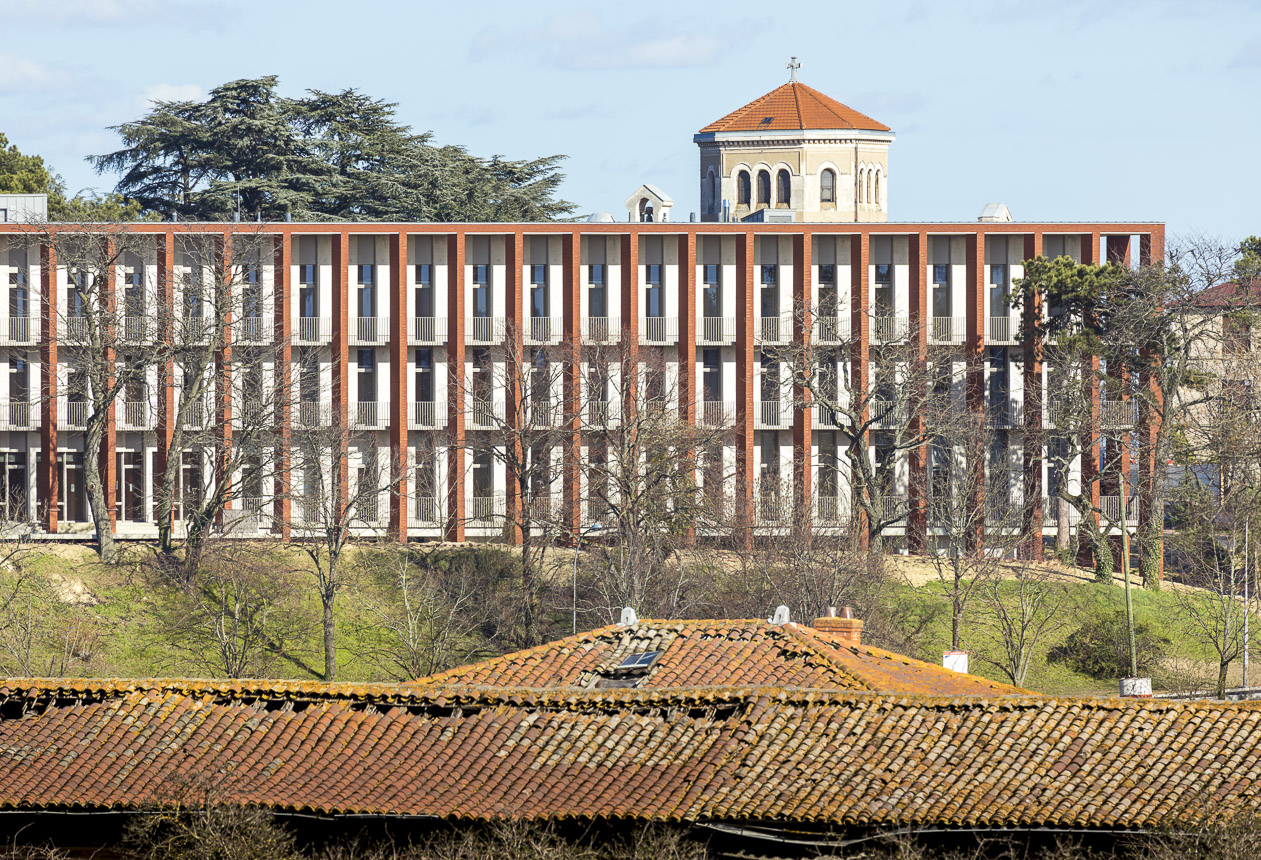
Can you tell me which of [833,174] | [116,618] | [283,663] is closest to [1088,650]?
[283,663]

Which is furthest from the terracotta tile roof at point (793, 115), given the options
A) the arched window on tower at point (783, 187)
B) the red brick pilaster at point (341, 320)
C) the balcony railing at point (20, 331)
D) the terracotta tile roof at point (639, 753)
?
the terracotta tile roof at point (639, 753)

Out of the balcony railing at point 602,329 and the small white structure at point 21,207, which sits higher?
the small white structure at point 21,207

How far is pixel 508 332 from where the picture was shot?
64.0m

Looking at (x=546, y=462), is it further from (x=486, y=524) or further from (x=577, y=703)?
(x=577, y=703)

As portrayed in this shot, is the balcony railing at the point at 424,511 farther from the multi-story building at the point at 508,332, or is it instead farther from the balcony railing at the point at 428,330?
the balcony railing at the point at 428,330

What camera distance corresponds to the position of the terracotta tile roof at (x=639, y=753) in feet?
82.8

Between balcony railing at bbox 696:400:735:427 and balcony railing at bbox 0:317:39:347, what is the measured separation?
24201 mm

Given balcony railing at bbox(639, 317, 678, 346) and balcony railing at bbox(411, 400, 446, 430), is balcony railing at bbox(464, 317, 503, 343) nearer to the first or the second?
balcony railing at bbox(411, 400, 446, 430)

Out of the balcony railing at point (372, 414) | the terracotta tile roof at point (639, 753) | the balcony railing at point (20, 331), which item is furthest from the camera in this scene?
the balcony railing at point (20, 331)

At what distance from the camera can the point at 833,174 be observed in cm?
9794

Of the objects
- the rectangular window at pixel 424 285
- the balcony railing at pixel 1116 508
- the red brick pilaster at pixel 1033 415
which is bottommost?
the balcony railing at pixel 1116 508

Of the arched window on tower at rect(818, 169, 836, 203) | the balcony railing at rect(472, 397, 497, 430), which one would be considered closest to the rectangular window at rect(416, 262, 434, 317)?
the balcony railing at rect(472, 397, 497, 430)

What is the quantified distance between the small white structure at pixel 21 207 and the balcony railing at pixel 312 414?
13.4 meters

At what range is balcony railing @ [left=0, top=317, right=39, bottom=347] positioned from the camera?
6569 cm
